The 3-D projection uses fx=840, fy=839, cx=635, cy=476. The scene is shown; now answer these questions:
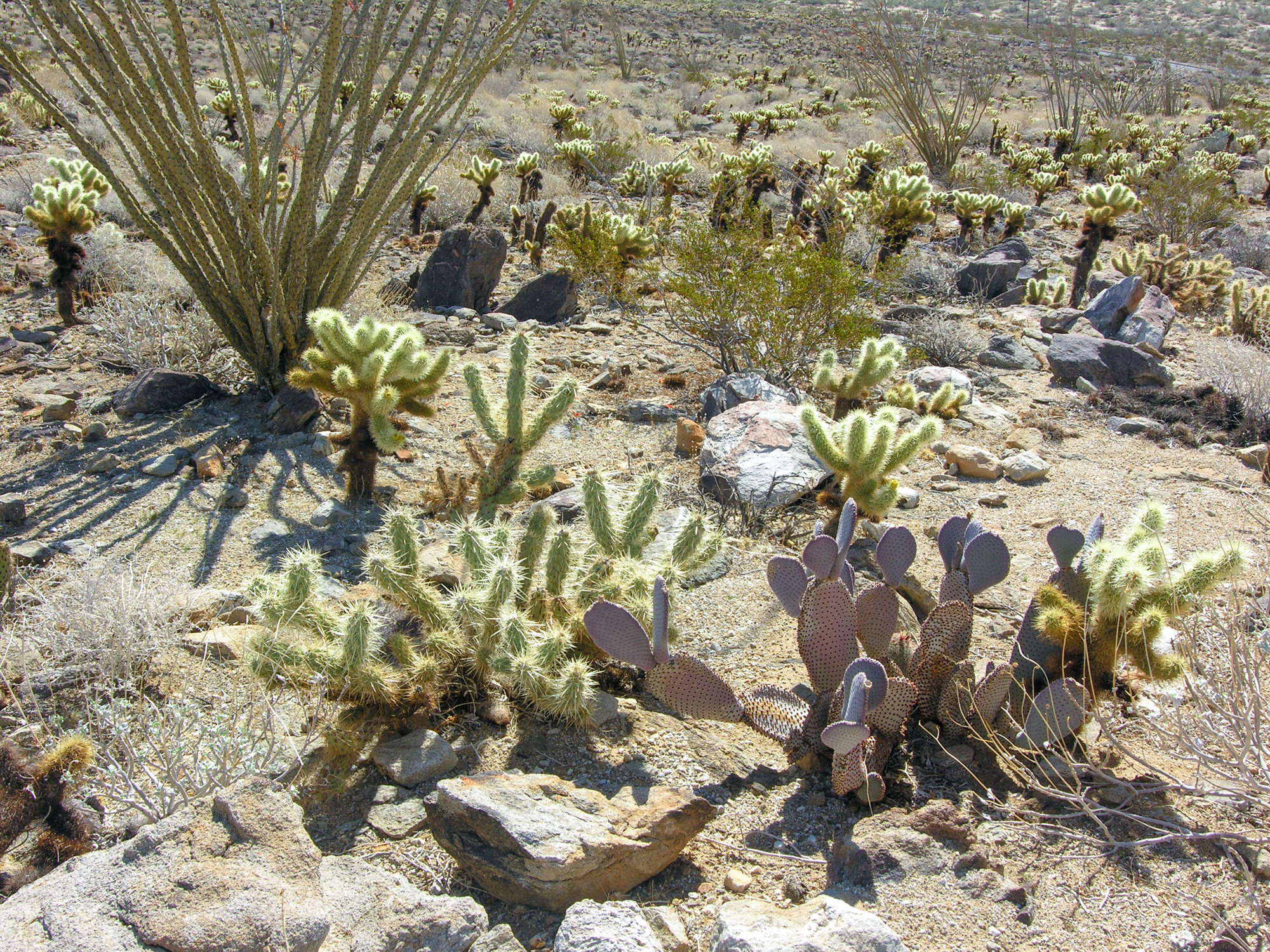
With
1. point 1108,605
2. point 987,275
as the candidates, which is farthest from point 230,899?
point 987,275

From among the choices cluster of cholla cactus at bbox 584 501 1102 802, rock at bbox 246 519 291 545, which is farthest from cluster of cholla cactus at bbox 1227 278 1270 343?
rock at bbox 246 519 291 545

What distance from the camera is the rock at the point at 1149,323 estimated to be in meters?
7.79

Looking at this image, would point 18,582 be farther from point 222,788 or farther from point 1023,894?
point 1023,894

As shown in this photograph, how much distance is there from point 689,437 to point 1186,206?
1187 centimetres

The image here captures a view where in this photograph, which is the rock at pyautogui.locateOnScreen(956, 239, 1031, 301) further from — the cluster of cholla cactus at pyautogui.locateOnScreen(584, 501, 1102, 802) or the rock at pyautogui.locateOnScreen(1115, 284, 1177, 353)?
the cluster of cholla cactus at pyautogui.locateOnScreen(584, 501, 1102, 802)

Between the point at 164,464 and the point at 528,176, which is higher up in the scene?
the point at 528,176

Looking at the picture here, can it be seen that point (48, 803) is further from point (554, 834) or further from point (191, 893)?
point (554, 834)

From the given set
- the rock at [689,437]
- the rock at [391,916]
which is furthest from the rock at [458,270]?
the rock at [391,916]

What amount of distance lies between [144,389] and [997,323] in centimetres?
782

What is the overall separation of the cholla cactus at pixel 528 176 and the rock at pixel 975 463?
8.02 metres

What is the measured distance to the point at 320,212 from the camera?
10.2 m

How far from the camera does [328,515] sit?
4434mm

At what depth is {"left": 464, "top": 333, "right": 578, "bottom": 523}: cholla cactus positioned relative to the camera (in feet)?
14.0

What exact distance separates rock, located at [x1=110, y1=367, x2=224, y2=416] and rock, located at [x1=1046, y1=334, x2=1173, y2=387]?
22.6 ft
